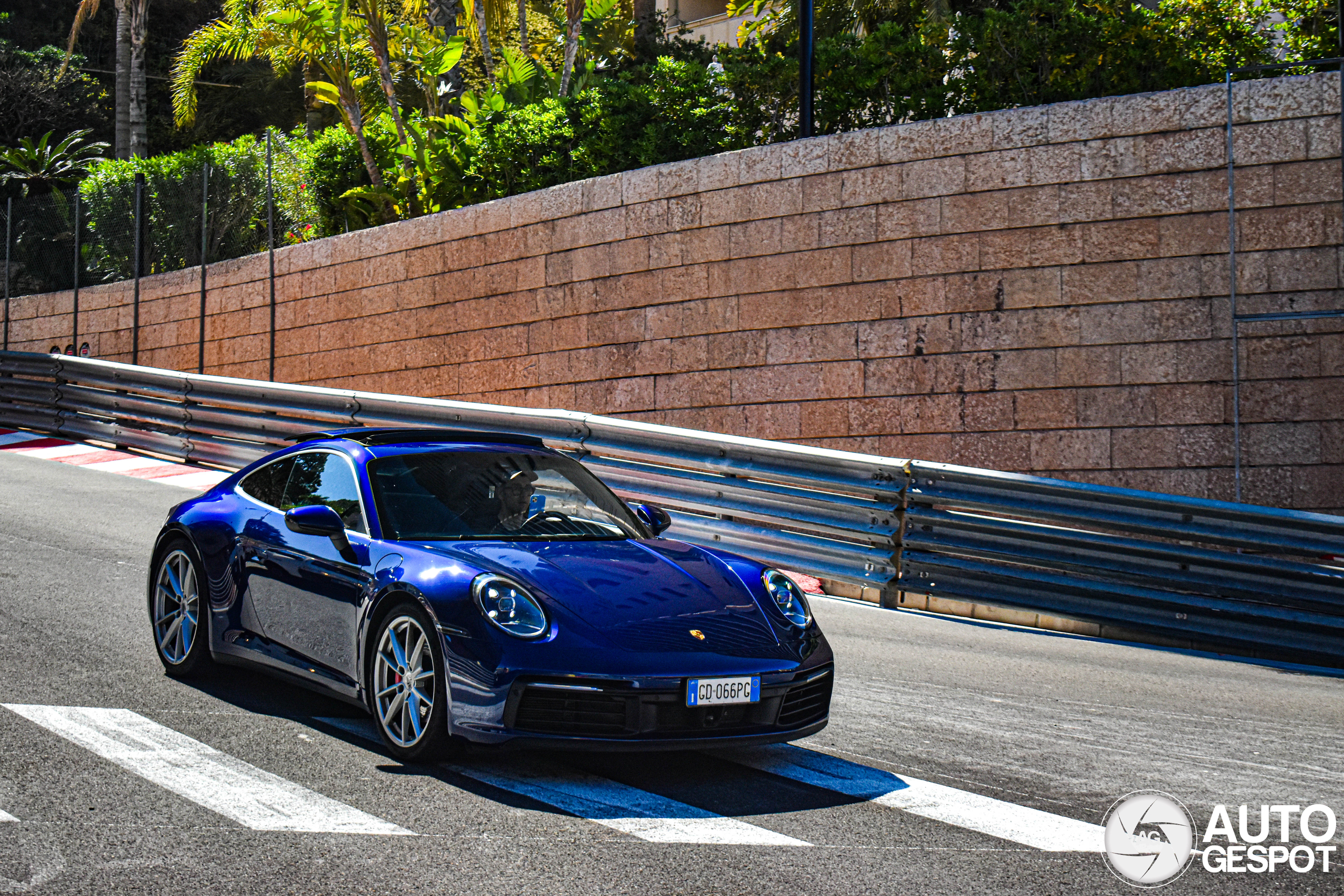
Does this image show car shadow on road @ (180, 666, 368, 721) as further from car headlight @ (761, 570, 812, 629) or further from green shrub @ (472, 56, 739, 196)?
green shrub @ (472, 56, 739, 196)

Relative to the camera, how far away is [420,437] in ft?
20.2

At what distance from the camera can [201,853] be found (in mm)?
3939

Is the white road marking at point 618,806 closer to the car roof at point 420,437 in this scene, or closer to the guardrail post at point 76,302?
the car roof at point 420,437

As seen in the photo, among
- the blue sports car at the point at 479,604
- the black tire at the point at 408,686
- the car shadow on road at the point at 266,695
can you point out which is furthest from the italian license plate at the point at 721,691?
the car shadow on road at the point at 266,695

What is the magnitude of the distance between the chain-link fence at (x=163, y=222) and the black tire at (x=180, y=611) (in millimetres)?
12879

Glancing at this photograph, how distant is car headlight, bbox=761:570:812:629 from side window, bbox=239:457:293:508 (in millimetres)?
2248

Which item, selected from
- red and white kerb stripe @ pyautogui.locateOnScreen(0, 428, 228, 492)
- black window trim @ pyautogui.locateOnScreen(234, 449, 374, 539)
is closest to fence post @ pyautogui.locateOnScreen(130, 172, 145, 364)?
red and white kerb stripe @ pyautogui.locateOnScreen(0, 428, 228, 492)

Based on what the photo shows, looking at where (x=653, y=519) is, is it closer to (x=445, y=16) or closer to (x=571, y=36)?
(x=571, y=36)

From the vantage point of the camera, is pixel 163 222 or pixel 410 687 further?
pixel 163 222

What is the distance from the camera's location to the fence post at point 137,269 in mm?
20672

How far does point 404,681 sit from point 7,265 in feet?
70.1

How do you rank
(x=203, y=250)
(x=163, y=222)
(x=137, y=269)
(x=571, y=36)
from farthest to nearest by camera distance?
(x=137, y=269)
(x=163, y=222)
(x=571, y=36)
(x=203, y=250)

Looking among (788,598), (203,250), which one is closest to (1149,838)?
(788,598)

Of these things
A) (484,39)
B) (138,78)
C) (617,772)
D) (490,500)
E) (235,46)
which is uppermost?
(138,78)
